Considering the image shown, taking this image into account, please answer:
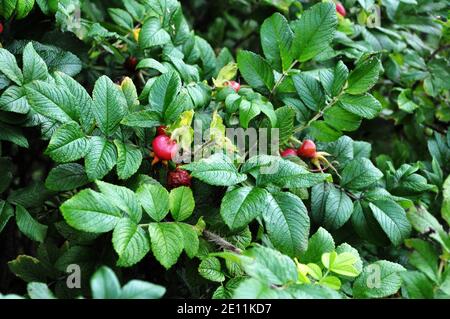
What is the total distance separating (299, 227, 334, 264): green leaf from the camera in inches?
42.9

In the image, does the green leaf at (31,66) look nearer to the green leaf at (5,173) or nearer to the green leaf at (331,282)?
the green leaf at (5,173)

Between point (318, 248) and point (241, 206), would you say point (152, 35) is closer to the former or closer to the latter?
point (241, 206)

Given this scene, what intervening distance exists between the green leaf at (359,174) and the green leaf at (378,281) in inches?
9.6

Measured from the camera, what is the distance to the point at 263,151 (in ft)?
3.97

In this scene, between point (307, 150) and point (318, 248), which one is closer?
point (318, 248)

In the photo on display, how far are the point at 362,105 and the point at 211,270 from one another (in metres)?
0.51

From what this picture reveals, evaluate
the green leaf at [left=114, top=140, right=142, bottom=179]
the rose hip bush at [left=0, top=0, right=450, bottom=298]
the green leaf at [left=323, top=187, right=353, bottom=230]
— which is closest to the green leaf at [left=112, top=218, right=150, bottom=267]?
the rose hip bush at [left=0, top=0, right=450, bottom=298]

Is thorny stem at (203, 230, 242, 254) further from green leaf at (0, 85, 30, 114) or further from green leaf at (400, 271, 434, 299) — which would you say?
green leaf at (0, 85, 30, 114)

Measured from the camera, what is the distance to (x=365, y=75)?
4.13 feet

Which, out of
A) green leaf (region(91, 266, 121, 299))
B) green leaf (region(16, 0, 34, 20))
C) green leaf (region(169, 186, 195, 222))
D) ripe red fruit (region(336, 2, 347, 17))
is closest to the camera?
green leaf (region(91, 266, 121, 299))

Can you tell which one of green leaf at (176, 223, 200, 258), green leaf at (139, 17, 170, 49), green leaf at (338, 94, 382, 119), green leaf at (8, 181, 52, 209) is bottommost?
green leaf at (8, 181, 52, 209)

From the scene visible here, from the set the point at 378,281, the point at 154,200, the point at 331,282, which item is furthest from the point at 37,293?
the point at 378,281

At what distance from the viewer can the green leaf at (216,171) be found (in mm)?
1019
